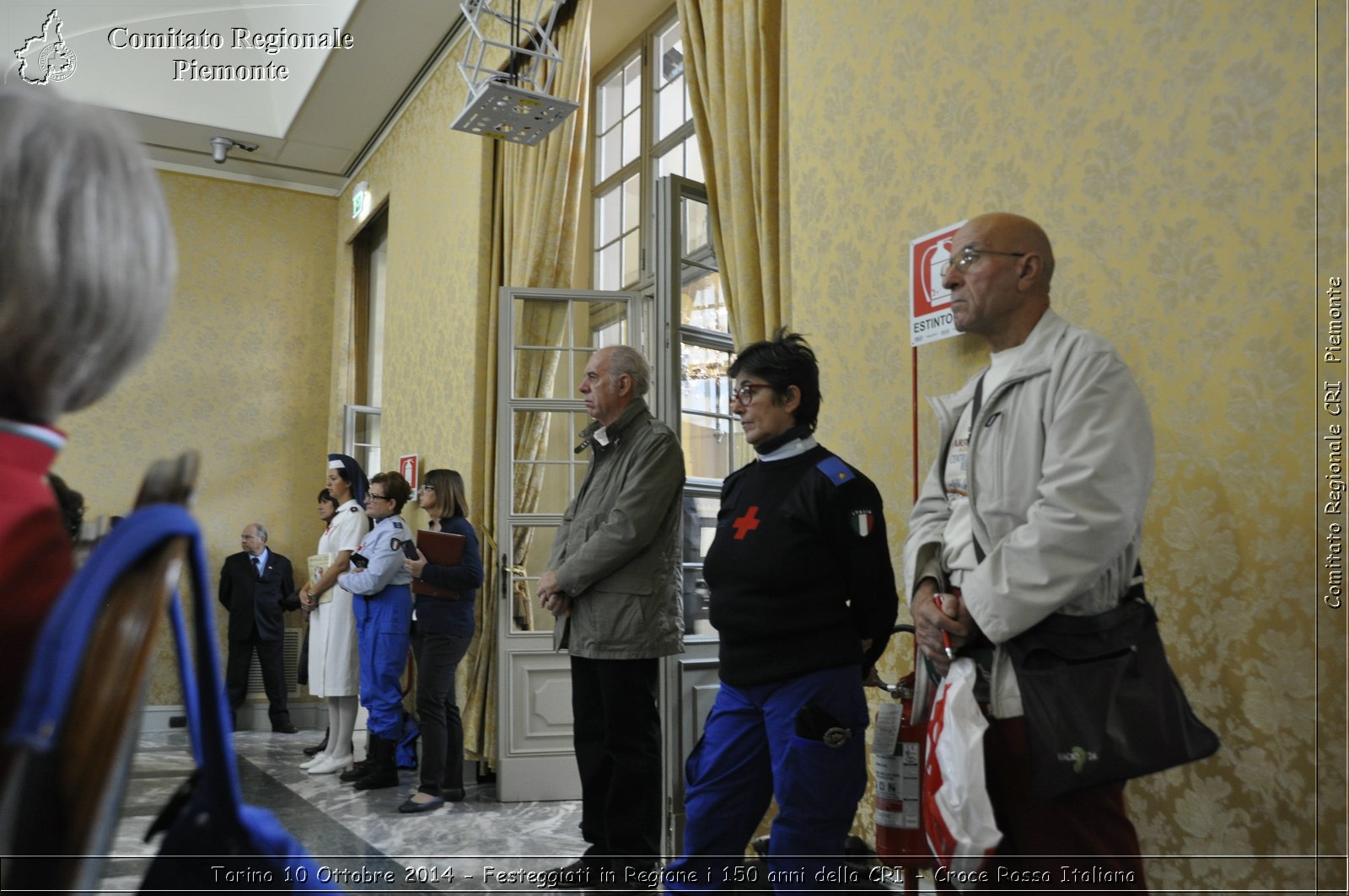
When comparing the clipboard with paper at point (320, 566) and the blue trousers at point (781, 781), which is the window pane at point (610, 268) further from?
the blue trousers at point (781, 781)

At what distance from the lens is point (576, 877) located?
301cm

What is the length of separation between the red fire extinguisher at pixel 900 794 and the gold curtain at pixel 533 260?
3149 millimetres

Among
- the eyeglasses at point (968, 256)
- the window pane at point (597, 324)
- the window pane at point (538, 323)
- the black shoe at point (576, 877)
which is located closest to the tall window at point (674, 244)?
the window pane at point (597, 324)

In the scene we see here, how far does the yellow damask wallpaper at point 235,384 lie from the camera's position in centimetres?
839

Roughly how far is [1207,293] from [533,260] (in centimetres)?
380

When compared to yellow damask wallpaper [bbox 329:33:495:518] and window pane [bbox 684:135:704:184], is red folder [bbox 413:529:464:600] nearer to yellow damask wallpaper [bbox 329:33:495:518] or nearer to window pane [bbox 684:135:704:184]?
yellow damask wallpaper [bbox 329:33:495:518]

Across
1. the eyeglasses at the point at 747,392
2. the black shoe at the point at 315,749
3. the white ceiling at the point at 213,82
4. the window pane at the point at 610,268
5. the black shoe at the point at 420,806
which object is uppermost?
the white ceiling at the point at 213,82

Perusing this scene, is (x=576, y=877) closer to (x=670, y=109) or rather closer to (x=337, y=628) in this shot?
(x=337, y=628)

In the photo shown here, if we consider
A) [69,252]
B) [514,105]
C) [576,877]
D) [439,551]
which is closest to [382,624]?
[439,551]

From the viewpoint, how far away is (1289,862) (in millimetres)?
1724

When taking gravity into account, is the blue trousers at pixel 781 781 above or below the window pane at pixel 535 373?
below

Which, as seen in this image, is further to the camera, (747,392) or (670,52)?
(670,52)

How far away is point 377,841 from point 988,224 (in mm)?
3180

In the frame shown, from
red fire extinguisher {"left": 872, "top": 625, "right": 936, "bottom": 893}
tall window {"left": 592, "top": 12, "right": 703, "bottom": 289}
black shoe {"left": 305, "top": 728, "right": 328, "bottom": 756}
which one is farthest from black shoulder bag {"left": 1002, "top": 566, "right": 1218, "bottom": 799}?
black shoe {"left": 305, "top": 728, "right": 328, "bottom": 756}
